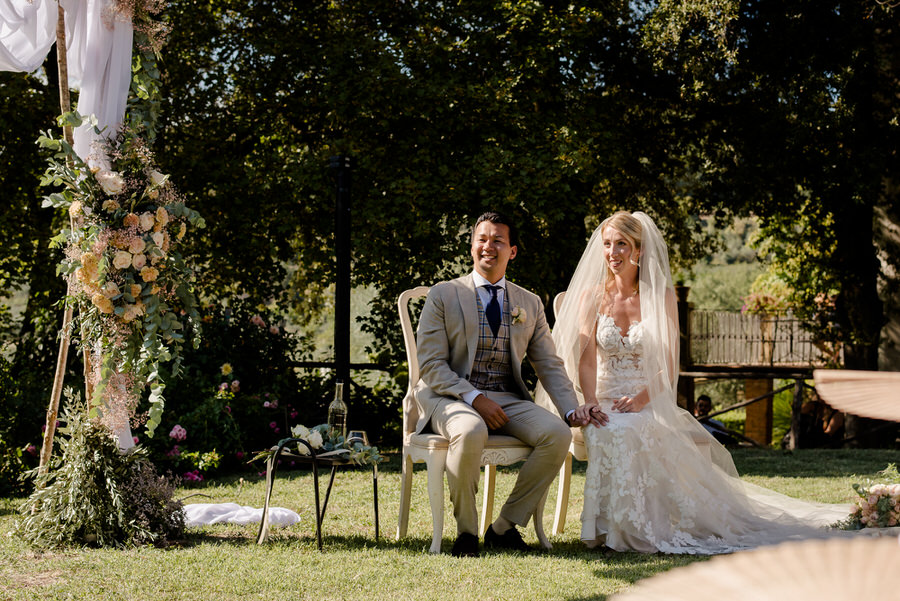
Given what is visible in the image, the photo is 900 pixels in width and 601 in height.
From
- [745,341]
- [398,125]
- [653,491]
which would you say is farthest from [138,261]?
[745,341]

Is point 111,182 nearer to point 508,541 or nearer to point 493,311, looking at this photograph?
point 493,311

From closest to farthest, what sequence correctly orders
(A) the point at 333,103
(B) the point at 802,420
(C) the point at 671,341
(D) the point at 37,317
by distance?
(C) the point at 671,341
(D) the point at 37,317
(A) the point at 333,103
(B) the point at 802,420

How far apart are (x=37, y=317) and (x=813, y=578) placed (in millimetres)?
9327

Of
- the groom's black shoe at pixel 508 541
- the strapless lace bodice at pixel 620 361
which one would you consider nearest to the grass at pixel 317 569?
the groom's black shoe at pixel 508 541

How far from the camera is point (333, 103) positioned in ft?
30.9

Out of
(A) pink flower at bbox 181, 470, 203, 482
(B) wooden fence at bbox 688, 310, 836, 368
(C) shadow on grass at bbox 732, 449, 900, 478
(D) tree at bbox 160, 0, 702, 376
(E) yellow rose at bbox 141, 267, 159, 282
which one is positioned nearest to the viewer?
(E) yellow rose at bbox 141, 267, 159, 282

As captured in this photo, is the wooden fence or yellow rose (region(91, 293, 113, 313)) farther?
the wooden fence

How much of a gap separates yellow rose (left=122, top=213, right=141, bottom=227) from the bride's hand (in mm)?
2915

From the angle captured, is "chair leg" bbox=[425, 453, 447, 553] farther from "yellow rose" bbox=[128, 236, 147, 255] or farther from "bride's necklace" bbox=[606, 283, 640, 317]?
"yellow rose" bbox=[128, 236, 147, 255]

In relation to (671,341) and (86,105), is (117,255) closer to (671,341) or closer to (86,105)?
(86,105)

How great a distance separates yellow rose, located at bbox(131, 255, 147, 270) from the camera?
15.0ft

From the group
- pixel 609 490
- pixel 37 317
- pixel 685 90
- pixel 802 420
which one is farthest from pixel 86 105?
pixel 802 420

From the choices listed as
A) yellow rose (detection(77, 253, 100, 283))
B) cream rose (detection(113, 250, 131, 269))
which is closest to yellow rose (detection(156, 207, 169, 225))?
cream rose (detection(113, 250, 131, 269))

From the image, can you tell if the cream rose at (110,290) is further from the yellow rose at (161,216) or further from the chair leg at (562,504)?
the chair leg at (562,504)
